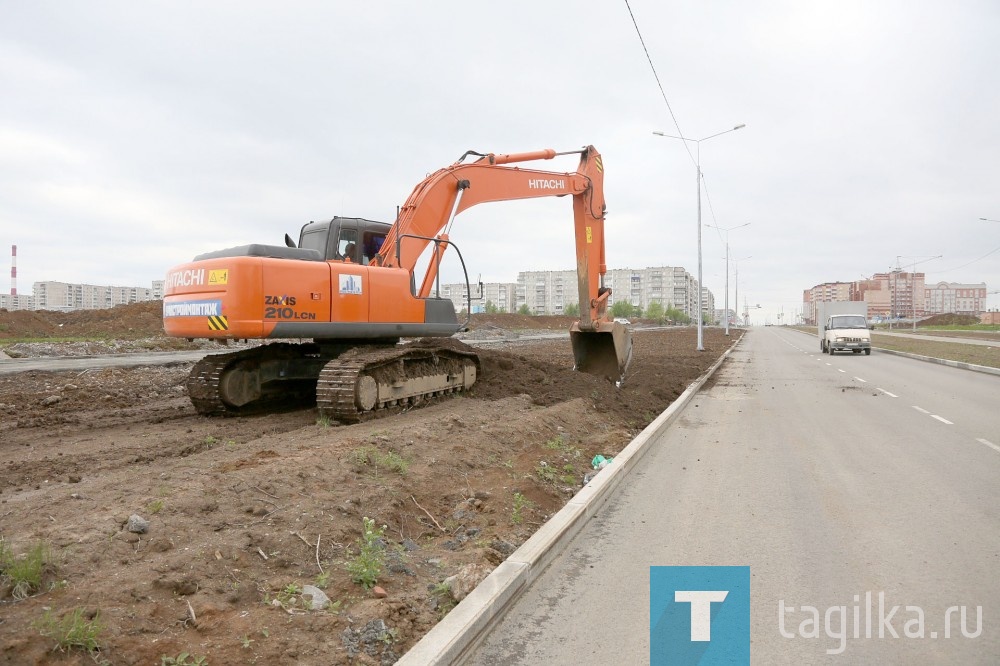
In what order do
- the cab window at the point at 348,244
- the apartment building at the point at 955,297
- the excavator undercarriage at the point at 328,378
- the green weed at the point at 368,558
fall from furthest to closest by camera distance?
the apartment building at the point at 955,297 < the cab window at the point at 348,244 < the excavator undercarriage at the point at 328,378 < the green weed at the point at 368,558

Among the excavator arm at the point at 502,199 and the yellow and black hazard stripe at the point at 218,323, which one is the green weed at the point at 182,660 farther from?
the excavator arm at the point at 502,199

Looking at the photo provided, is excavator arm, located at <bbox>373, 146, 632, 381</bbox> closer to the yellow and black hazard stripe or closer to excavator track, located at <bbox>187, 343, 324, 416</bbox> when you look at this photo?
excavator track, located at <bbox>187, 343, 324, 416</bbox>

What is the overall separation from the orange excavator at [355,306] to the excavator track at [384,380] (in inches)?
0.8

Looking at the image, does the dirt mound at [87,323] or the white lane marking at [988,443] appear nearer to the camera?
the white lane marking at [988,443]

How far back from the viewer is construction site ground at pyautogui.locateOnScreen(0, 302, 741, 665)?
334 cm

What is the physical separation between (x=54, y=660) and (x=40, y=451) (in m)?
5.71

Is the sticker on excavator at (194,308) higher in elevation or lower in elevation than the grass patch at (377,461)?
higher

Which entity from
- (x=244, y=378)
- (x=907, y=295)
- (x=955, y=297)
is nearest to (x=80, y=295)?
(x=244, y=378)

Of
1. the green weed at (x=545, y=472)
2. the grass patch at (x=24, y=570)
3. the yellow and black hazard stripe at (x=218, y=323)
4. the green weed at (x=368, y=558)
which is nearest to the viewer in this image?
the grass patch at (x=24, y=570)

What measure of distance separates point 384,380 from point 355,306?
1.15 meters

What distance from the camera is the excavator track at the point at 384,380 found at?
8.89 meters

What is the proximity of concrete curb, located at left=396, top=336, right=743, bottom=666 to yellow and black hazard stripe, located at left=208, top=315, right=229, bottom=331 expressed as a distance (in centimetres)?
494

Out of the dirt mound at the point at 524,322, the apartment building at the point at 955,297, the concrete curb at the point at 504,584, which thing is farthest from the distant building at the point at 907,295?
the concrete curb at the point at 504,584

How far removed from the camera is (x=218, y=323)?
8375mm
